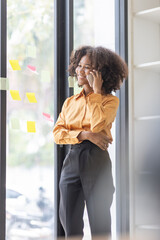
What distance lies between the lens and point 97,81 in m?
2.12

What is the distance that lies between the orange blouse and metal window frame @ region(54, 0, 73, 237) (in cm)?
37

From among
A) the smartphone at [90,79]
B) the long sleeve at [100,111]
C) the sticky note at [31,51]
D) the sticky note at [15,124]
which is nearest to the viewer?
the long sleeve at [100,111]

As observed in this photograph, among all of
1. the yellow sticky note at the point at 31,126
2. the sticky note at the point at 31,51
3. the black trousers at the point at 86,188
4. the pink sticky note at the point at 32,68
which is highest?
the sticky note at the point at 31,51

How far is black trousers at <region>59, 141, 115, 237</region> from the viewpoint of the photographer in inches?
80.4

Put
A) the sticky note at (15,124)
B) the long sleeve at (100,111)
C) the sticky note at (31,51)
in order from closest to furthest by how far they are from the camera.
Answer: the long sleeve at (100,111), the sticky note at (15,124), the sticky note at (31,51)

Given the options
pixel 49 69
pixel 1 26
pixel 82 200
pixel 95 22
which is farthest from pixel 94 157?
pixel 95 22

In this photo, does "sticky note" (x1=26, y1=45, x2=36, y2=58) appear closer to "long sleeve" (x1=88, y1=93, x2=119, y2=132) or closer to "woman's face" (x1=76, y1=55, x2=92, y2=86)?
"woman's face" (x1=76, y1=55, x2=92, y2=86)

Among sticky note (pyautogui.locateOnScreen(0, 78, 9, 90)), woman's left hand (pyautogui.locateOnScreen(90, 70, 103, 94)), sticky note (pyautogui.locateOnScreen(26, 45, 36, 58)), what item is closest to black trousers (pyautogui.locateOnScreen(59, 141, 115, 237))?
woman's left hand (pyautogui.locateOnScreen(90, 70, 103, 94))

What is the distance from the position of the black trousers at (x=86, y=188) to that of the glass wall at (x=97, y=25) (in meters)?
0.73

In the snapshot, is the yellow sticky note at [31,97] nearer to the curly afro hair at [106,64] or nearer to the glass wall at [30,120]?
the glass wall at [30,120]

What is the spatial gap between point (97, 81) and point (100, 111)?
0.60 feet

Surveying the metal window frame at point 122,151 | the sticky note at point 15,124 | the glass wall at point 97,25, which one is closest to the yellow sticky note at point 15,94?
the sticky note at point 15,124

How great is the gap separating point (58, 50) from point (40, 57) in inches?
7.0

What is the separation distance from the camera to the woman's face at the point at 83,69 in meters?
2.18
